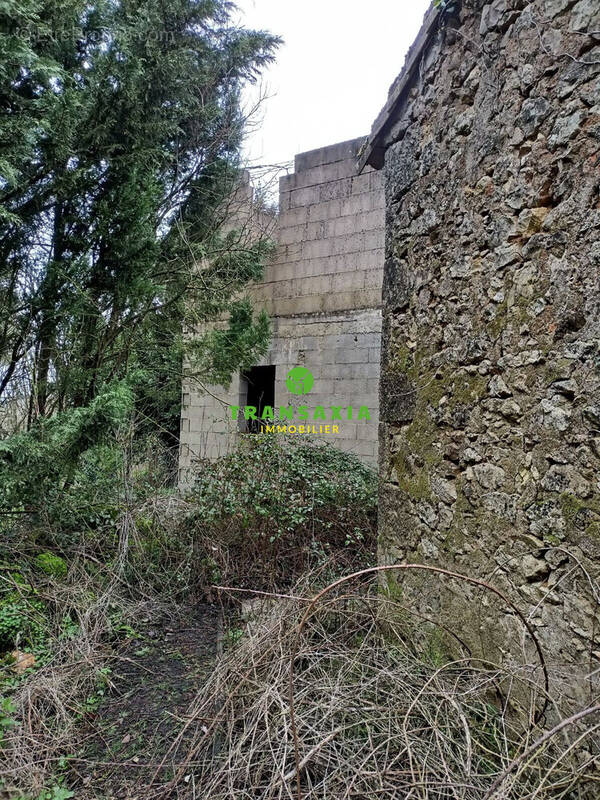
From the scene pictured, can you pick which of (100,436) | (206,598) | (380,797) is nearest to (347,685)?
(380,797)

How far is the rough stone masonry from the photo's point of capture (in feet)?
5.85

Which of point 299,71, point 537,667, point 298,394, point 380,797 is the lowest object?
point 380,797

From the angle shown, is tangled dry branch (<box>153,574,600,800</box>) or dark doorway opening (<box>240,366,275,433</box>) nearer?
tangled dry branch (<box>153,574,600,800</box>)

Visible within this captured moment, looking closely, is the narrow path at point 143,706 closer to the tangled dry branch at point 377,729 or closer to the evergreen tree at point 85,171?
the tangled dry branch at point 377,729

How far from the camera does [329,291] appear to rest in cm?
668

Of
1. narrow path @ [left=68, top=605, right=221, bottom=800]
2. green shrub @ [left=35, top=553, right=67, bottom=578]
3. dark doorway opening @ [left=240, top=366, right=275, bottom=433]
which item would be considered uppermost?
dark doorway opening @ [left=240, top=366, right=275, bottom=433]

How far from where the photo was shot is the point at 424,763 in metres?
1.68

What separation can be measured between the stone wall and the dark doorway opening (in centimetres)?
27

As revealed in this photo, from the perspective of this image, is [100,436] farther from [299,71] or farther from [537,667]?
[299,71]

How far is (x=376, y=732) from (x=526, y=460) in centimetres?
132

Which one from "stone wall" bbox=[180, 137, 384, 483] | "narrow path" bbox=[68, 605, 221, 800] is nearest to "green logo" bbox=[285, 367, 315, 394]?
"stone wall" bbox=[180, 137, 384, 483]

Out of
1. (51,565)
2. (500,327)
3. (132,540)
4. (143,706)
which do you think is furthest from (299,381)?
(500,327)

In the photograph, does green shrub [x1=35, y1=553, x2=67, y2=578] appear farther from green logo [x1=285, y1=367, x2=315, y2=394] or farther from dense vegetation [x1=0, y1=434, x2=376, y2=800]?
green logo [x1=285, y1=367, x2=315, y2=394]

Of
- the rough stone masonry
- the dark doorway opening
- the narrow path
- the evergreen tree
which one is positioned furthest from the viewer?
the dark doorway opening
